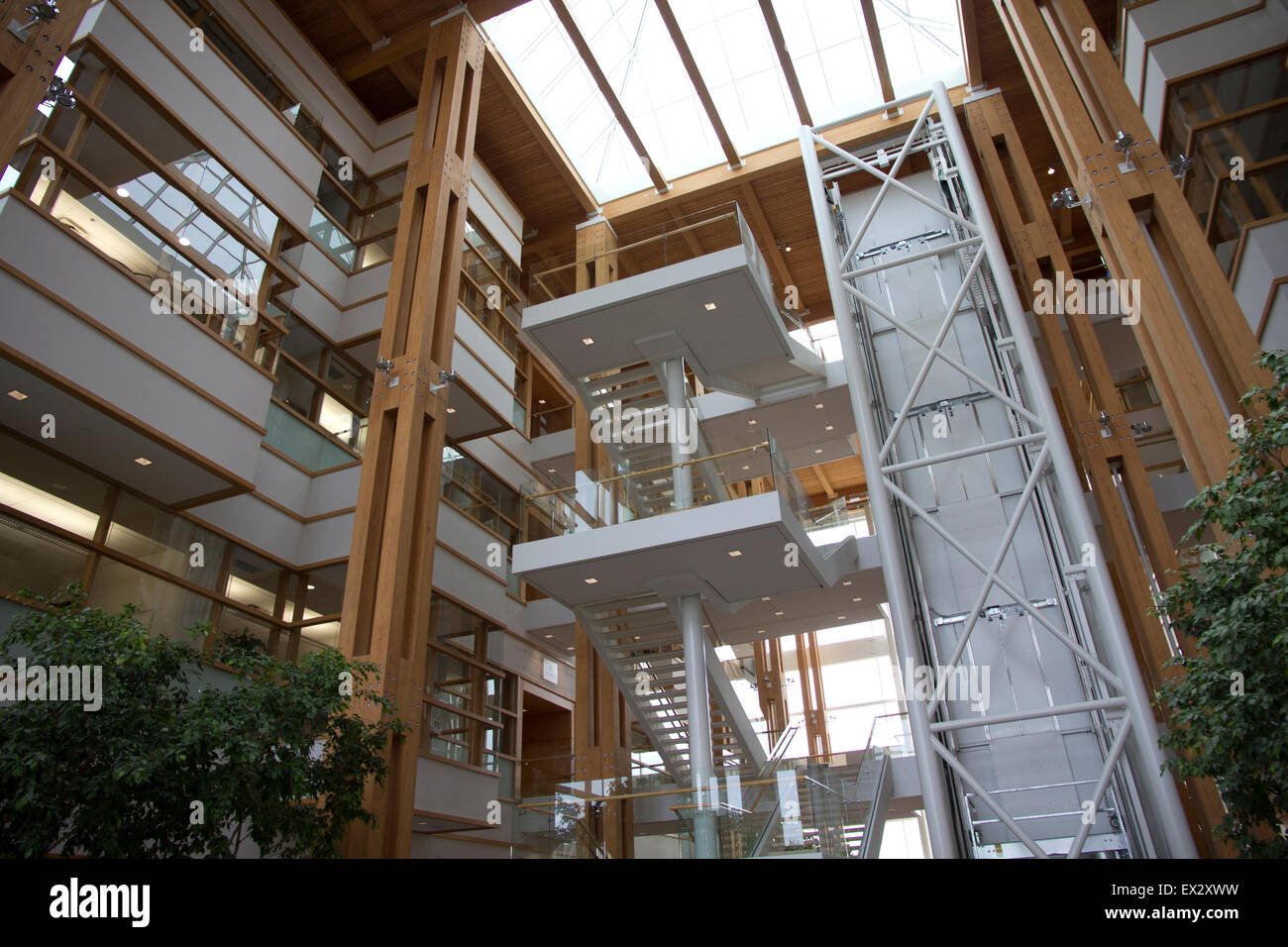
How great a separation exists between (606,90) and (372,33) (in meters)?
5.61

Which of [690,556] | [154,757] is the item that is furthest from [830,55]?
[154,757]

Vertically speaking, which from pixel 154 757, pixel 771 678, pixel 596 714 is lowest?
pixel 154 757

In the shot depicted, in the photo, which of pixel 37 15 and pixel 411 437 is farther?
pixel 411 437

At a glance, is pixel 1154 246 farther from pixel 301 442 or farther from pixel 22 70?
pixel 301 442

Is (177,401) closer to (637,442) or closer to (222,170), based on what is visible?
(222,170)

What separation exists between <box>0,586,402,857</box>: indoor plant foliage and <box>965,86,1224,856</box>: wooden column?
1046cm

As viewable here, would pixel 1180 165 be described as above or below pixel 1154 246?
above

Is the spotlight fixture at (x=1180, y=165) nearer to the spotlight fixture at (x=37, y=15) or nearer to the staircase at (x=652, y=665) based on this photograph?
the staircase at (x=652, y=665)

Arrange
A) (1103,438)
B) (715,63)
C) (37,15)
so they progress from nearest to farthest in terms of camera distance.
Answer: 1. (37,15)
2. (1103,438)
3. (715,63)

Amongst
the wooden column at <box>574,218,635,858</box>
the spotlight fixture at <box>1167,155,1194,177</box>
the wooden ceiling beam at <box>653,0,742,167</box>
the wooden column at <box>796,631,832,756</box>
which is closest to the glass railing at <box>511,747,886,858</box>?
the wooden column at <box>574,218,635,858</box>

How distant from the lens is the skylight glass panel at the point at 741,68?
2130 centimetres

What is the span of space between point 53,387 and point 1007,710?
50.1ft

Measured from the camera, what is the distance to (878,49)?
20.3 m
